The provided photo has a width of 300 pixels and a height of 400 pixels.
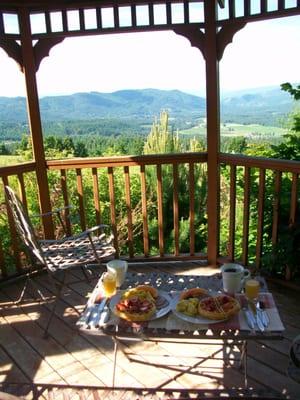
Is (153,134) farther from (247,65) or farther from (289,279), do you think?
(289,279)

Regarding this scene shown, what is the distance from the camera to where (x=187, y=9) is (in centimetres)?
326

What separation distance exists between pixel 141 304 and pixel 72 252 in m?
1.22

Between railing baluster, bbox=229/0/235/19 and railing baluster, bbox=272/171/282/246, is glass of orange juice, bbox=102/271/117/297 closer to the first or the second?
railing baluster, bbox=272/171/282/246

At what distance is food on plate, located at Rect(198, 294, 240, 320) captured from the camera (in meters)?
1.89

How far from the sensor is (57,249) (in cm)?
316

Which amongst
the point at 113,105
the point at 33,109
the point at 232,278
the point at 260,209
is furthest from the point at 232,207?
the point at 113,105

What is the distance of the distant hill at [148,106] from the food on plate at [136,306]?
6.62 feet

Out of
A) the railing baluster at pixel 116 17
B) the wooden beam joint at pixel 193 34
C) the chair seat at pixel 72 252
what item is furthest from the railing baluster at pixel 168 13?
the chair seat at pixel 72 252

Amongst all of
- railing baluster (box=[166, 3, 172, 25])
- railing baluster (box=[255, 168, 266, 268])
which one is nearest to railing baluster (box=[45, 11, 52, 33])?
railing baluster (box=[166, 3, 172, 25])

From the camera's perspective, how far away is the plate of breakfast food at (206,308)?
1894 millimetres

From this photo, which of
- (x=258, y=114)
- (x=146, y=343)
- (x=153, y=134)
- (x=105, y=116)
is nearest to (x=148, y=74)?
(x=105, y=116)

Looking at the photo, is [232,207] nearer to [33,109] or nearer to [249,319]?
[249,319]

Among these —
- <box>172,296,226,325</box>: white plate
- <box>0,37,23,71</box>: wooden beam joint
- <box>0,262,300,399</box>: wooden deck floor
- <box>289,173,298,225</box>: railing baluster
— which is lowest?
<box>0,262,300,399</box>: wooden deck floor

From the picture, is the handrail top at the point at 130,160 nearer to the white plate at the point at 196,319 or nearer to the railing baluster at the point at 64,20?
the railing baluster at the point at 64,20
